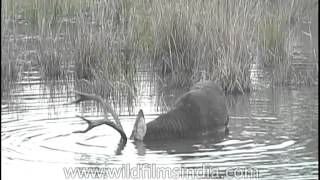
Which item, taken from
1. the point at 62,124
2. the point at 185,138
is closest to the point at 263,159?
the point at 185,138

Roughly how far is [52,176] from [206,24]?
5.33 m

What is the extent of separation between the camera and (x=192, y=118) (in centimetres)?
984

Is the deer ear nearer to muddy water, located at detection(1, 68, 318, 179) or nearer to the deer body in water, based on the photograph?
the deer body in water

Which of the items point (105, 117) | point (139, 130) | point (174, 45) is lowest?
point (139, 130)

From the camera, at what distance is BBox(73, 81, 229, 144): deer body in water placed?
9.38 meters

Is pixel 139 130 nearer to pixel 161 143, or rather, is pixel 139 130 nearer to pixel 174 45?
pixel 161 143

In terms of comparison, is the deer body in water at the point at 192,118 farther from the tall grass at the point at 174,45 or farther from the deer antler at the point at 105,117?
the tall grass at the point at 174,45

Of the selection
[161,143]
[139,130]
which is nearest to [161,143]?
[161,143]

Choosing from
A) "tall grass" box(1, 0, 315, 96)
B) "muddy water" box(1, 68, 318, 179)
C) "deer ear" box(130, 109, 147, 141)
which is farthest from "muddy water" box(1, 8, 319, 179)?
"tall grass" box(1, 0, 315, 96)

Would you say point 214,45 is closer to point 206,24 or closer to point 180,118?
point 206,24

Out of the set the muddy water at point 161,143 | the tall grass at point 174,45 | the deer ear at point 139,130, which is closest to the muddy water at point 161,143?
the muddy water at point 161,143

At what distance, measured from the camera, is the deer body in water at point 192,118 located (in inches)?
369

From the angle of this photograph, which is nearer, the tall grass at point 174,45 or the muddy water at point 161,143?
the muddy water at point 161,143

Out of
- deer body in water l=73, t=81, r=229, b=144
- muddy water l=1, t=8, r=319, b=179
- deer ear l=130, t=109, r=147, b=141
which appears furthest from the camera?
deer body in water l=73, t=81, r=229, b=144
